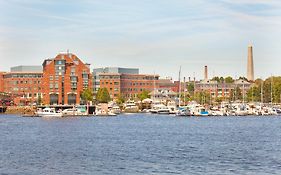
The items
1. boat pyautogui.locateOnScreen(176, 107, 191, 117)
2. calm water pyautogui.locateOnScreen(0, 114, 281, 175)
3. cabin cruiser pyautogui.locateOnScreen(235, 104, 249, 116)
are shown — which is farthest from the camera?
cabin cruiser pyautogui.locateOnScreen(235, 104, 249, 116)

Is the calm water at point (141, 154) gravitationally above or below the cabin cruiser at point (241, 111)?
below

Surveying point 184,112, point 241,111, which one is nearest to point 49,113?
point 184,112

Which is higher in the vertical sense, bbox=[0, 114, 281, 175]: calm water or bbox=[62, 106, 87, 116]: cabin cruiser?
bbox=[62, 106, 87, 116]: cabin cruiser

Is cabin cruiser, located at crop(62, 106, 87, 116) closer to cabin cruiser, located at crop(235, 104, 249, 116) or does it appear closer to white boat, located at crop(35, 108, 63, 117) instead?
white boat, located at crop(35, 108, 63, 117)

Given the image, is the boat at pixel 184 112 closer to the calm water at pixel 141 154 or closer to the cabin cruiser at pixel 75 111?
the cabin cruiser at pixel 75 111

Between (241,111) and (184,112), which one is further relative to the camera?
(241,111)

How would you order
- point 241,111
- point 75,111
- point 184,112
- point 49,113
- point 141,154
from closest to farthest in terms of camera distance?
point 141,154, point 49,113, point 184,112, point 241,111, point 75,111

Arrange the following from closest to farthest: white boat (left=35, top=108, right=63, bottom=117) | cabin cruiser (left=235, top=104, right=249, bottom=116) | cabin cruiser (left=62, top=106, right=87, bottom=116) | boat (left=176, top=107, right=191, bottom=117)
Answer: white boat (left=35, top=108, right=63, bottom=117) < boat (left=176, top=107, right=191, bottom=117) < cabin cruiser (left=235, top=104, right=249, bottom=116) < cabin cruiser (left=62, top=106, right=87, bottom=116)

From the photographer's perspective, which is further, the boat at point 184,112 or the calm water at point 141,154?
the boat at point 184,112

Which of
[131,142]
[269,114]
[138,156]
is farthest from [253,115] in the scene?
[138,156]

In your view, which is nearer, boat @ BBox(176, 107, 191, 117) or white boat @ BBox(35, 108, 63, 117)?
white boat @ BBox(35, 108, 63, 117)

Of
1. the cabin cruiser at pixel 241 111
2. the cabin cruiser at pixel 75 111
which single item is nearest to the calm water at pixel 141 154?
the cabin cruiser at pixel 75 111

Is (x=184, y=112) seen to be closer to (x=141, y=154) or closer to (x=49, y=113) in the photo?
(x=49, y=113)

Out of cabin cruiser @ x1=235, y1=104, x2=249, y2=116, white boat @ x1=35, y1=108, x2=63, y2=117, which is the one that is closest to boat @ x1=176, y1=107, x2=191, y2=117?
cabin cruiser @ x1=235, y1=104, x2=249, y2=116
